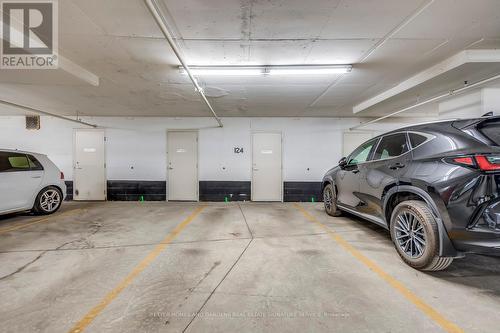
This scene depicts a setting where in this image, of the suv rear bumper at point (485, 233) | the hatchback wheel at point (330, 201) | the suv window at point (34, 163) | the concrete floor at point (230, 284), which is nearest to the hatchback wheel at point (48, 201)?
the suv window at point (34, 163)

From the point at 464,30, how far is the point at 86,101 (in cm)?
693

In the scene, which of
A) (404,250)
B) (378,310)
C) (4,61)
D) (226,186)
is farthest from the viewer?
(226,186)

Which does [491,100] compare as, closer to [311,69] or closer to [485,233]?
[311,69]

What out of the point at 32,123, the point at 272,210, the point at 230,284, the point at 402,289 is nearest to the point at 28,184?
the point at 32,123

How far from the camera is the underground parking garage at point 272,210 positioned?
5.59ft

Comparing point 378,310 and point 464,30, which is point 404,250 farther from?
point 464,30

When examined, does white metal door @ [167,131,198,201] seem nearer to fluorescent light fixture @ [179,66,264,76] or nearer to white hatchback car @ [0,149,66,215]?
white hatchback car @ [0,149,66,215]

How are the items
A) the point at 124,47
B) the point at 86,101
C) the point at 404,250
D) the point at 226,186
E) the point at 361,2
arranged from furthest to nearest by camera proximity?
A: 1. the point at 226,186
2. the point at 86,101
3. the point at 124,47
4. the point at 404,250
5. the point at 361,2

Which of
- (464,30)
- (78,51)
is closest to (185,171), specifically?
(78,51)

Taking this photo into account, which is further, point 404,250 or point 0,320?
point 404,250

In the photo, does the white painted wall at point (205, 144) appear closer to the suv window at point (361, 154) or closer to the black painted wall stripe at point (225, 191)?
the black painted wall stripe at point (225, 191)

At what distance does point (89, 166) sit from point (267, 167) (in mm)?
5544

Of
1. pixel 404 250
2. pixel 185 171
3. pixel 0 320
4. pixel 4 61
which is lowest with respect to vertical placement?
pixel 0 320

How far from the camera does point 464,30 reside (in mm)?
2490
